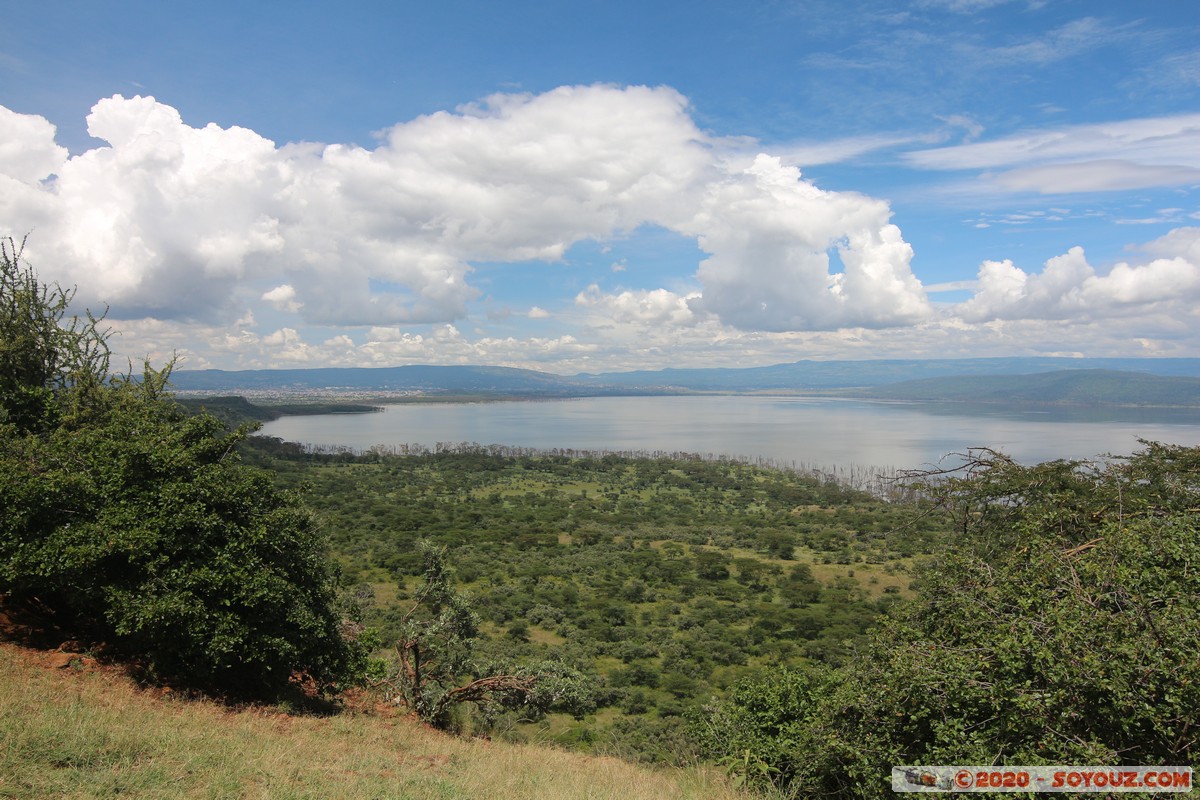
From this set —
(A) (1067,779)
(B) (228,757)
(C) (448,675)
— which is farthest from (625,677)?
(A) (1067,779)

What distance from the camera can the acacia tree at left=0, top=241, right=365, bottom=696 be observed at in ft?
27.8

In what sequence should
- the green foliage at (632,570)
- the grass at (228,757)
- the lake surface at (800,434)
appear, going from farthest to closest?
the lake surface at (800,434)
the green foliage at (632,570)
the grass at (228,757)

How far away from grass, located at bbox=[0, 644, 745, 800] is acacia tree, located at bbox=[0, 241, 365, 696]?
0.85 metres

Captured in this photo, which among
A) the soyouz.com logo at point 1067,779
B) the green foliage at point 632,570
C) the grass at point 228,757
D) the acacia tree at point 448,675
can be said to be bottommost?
the green foliage at point 632,570

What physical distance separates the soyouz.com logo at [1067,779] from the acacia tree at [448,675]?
8187 mm

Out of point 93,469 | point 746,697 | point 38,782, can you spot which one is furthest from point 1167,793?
point 93,469

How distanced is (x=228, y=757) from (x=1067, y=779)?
7.60 metres

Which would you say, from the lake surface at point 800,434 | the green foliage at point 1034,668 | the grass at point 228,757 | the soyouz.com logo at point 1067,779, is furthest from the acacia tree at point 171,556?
the lake surface at point 800,434

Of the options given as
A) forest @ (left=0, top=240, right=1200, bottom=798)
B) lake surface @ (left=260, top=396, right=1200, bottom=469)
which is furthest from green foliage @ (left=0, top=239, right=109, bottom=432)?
lake surface @ (left=260, top=396, right=1200, bottom=469)

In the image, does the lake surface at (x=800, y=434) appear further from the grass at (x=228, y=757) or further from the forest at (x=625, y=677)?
the grass at (x=228, y=757)

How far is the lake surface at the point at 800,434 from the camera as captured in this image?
98.6 m

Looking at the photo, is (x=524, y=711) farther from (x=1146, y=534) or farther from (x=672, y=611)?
(x=672, y=611)

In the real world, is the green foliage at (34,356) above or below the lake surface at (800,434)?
above

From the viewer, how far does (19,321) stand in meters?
14.4
